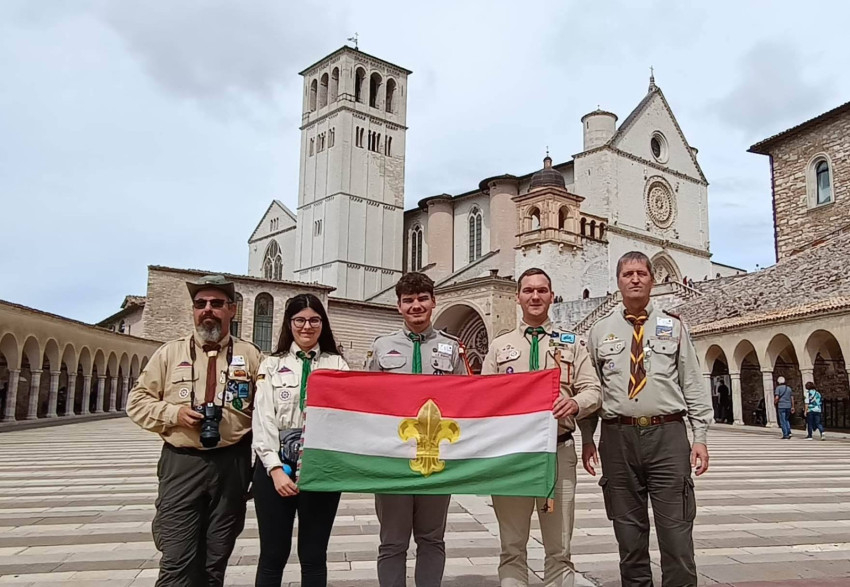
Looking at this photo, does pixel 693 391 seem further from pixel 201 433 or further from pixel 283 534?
pixel 201 433

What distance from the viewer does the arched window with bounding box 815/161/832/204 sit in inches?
1083

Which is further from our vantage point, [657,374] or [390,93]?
[390,93]

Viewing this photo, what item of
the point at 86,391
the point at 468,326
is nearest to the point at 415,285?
the point at 86,391

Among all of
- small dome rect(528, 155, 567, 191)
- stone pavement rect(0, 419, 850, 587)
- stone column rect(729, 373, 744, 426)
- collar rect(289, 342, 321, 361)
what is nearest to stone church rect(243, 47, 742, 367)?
small dome rect(528, 155, 567, 191)

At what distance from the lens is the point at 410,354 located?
407 cm

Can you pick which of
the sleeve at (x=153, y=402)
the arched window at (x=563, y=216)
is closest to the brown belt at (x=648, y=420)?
the sleeve at (x=153, y=402)

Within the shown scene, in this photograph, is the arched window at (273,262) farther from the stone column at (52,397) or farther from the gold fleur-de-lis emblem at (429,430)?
the gold fleur-de-lis emblem at (429,430)

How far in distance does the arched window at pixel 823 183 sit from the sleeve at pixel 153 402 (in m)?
29.5

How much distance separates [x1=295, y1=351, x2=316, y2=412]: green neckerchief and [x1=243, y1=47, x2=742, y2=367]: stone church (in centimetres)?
2747

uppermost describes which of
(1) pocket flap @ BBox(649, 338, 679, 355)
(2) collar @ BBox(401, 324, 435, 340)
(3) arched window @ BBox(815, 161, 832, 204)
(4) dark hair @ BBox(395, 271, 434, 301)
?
(3) arched window @ BBox(815, 161, 832, 204)

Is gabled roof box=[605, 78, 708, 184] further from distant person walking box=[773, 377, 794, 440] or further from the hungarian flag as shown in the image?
the hungarian flag

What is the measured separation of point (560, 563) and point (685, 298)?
87.1 feet

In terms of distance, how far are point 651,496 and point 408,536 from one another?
139 cm

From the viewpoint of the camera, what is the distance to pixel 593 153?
40.4 meters
